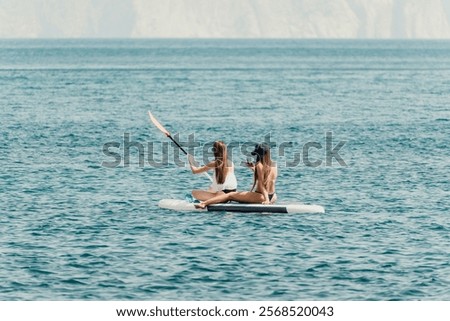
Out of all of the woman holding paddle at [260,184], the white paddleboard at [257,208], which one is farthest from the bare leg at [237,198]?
the white paddleboard at [257,208]

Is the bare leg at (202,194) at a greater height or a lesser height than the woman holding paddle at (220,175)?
lesser

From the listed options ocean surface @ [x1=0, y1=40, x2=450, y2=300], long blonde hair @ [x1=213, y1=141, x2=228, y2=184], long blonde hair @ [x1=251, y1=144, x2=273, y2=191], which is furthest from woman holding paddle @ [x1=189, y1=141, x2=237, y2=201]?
long blonde hair @ [x1=251, y1=144, x2=273, y2=191]

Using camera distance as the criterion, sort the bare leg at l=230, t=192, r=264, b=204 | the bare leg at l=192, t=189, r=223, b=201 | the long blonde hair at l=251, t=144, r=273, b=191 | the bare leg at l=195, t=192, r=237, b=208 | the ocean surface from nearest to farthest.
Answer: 1. the ocean surface
2. the long blonde hair at l=251, t=144, r=273, b=191
3. the bare leg at l=230, t=192, r=264, b=204
4. the bare leg at l=195, t=192, r=237, b=208
5. the bare leg at l=192, t=189, r=223, b=201

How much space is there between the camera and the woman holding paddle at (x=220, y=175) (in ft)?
97.3

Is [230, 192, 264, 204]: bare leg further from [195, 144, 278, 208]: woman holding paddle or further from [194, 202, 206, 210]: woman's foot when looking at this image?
[194, 202, 206, 210]: woman's foot

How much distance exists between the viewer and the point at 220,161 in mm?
29781

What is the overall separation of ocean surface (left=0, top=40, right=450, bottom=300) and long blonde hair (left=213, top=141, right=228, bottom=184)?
1184mm

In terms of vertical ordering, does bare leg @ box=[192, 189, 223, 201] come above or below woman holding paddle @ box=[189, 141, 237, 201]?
below

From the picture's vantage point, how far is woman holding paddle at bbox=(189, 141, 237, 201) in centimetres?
2967

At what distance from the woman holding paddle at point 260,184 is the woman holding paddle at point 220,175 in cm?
21

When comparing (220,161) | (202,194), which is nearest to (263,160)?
(220,161)

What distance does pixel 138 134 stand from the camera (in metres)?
56.0

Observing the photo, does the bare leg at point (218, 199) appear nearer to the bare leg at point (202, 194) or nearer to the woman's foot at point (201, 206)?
the woman's foot at point (201, 206)

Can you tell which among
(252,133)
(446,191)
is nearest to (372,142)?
(252,133)
